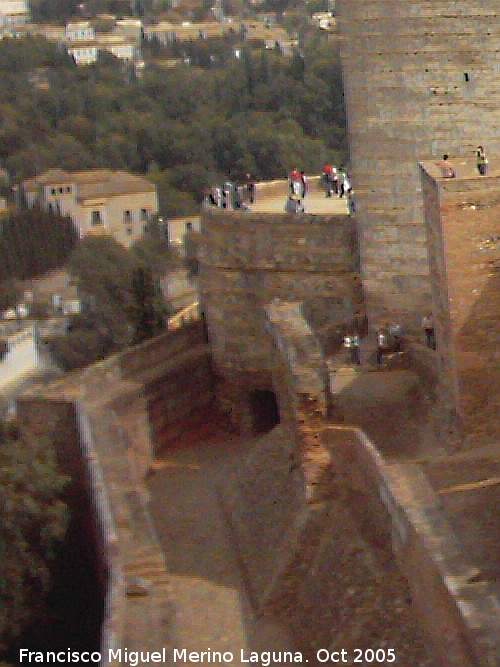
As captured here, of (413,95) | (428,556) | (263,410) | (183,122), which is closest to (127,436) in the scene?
(263,410)

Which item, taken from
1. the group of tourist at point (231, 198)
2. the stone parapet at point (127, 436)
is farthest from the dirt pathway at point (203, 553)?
the group of tourist at point (231, 198)

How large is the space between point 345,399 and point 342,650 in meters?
4.74

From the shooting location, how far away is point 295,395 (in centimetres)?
1473

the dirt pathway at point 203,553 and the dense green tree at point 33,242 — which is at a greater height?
the dirt pathway at point 203,553

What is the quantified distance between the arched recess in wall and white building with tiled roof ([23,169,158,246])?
39757 mm

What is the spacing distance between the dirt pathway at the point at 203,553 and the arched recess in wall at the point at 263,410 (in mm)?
411

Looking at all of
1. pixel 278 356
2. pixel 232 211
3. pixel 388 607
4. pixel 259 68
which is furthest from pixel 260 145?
pixel 388 607

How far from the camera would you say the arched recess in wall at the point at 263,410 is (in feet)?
65.4

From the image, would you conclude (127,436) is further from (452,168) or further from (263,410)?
(452,168)

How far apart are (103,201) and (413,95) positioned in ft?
143

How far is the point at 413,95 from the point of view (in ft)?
56.1

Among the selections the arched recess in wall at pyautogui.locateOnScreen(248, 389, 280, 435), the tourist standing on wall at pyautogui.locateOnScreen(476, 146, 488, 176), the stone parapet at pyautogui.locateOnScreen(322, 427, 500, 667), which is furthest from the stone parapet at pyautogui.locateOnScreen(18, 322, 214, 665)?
the tourist standing on wall at pyautogui.locateOnScreen(476, 146, 488, 176)

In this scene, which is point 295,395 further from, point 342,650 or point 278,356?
point 342,650

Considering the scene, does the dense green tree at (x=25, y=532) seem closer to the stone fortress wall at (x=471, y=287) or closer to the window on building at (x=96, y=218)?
the stone fortress wall at (x=471, y=287)
